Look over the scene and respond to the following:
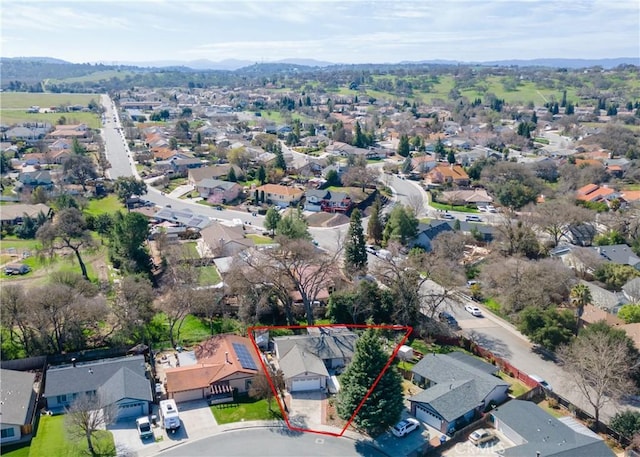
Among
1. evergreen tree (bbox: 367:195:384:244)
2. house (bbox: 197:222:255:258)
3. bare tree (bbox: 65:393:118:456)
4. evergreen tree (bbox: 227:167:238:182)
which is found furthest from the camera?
evergreen tree (bbox: 227:167:238:182)

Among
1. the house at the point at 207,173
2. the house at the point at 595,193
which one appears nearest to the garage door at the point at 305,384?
the house at the point at 207,173

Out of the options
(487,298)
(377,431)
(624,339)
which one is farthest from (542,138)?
(377,431)

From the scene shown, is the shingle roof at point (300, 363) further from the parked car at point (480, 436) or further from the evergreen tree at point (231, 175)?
the evergreen tree at point (231, 175)

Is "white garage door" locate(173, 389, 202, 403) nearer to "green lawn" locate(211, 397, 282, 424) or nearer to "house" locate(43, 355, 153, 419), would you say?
"green lawn" locate(211, 397, 282, 424)

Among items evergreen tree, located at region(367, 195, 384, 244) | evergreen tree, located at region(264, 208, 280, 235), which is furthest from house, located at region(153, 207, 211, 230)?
evergreen tree, located at region(367, 195, 384, 244)

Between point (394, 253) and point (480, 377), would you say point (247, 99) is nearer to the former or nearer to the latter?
point (394, 253)

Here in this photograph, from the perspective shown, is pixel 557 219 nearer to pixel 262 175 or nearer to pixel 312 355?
pixel 312 355

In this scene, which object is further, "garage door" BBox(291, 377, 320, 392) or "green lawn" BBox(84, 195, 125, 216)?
"green lawn" BBox(84, 195, 125, 216)

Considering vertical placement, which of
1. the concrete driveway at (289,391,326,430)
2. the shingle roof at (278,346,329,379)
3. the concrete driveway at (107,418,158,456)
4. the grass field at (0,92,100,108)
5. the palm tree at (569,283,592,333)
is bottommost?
the concrete driveway at (289,391,326,430)
